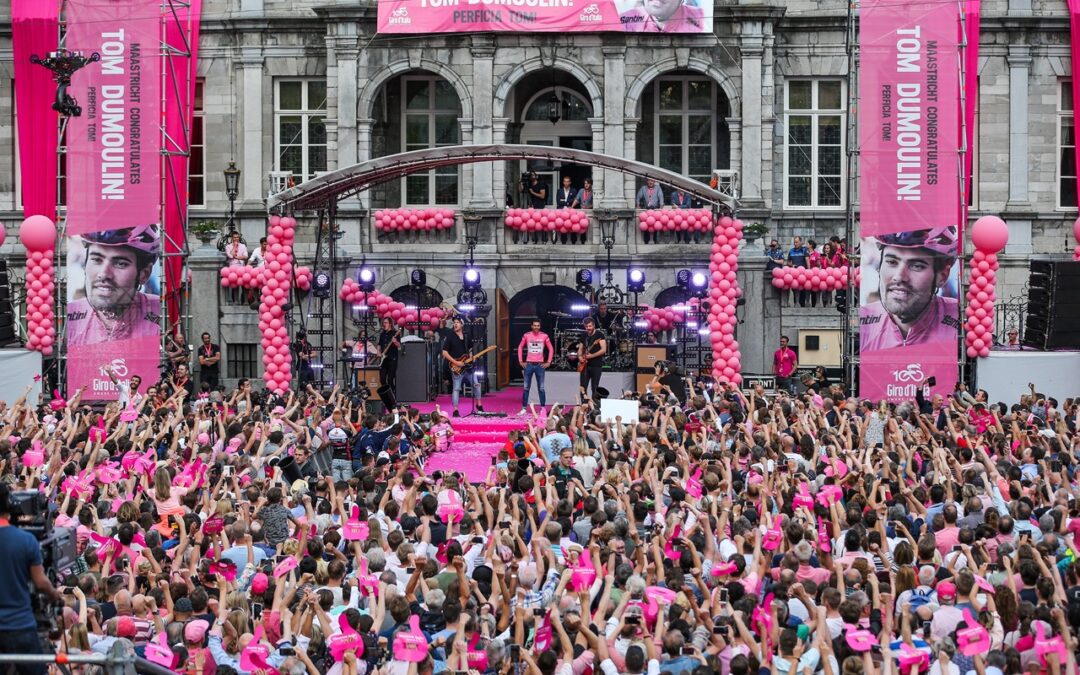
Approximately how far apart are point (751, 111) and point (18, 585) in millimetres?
24047

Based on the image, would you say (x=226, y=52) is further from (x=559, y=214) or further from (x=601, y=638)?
(x=601, y=638)

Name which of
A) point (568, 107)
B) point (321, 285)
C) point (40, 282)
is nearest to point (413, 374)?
point (321, 285)

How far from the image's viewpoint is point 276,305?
84.3 feet

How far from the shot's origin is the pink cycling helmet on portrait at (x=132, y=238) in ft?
83.8

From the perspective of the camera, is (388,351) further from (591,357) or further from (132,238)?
(132,238)

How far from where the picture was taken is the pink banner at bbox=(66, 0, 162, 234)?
2566 centimetres

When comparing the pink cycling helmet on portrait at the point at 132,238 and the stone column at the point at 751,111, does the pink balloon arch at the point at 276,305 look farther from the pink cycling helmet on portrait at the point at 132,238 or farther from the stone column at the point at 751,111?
the stone column at the point at 751,111

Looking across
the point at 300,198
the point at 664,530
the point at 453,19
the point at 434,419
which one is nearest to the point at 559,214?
the point at 453,19

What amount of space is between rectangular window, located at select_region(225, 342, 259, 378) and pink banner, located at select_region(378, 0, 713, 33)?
21.7 ft

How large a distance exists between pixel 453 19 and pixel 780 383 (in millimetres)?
9360

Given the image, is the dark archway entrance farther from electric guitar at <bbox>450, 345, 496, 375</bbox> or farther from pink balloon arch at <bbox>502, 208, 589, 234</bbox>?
electric guitar at <bbox>450, 345, 496, 375</bbox>

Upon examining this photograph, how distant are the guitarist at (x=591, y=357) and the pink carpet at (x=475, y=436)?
3.92 ft

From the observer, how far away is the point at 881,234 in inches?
975

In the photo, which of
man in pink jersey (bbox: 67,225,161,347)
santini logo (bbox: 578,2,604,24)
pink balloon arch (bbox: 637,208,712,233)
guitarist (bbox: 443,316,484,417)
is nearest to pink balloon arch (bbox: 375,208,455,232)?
pink balloon arch (bbox: 637,208,712,233)
